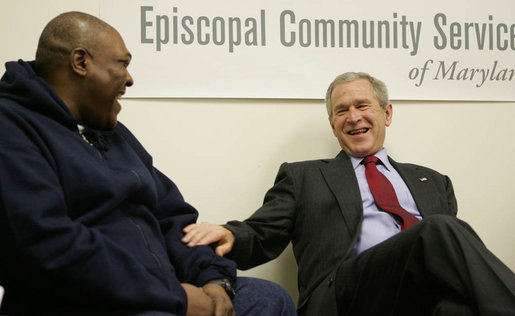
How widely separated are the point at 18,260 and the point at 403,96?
5.51 ft

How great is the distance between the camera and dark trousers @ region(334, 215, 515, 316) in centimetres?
126

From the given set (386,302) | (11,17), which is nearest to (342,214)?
(386,302)

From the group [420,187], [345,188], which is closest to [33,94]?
[345,188]

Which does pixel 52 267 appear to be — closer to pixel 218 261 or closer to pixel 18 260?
pixel 18 260

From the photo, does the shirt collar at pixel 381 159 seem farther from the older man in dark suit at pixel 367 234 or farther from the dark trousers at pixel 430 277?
the dark trousers at pixel 430 277

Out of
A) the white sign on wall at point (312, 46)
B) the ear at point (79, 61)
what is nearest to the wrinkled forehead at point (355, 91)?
the white sign on wall at point (312, 46)

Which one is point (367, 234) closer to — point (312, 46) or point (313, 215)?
point (313, 215)

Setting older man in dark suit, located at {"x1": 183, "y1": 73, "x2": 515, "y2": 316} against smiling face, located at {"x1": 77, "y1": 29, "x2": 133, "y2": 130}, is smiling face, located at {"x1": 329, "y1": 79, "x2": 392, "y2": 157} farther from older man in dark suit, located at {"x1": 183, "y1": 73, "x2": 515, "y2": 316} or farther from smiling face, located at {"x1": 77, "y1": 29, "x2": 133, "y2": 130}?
smiling face, located at {"x1": 77, "y1": 29, "x2": 133, "y2": 130}

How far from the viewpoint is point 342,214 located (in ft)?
6.23

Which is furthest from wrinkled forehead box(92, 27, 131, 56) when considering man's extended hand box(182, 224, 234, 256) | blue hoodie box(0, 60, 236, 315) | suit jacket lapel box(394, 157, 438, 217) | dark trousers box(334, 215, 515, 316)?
suit jacket lapel box(394, 157, 438, 217)

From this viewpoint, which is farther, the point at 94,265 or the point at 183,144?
the point at 183,144

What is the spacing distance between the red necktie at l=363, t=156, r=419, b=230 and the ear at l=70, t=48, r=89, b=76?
1.09 meters

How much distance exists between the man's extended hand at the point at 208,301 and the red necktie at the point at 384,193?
31.3 inches

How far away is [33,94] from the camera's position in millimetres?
1186
